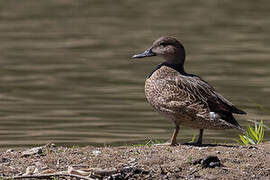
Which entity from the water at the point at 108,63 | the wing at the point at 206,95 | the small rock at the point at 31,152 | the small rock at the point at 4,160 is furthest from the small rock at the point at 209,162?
the water at the point at 108,63

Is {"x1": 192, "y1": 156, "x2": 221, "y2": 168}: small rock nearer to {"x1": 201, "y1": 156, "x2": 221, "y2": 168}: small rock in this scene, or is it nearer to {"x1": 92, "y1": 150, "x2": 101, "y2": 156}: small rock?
{"x1": 201, "y1": 156, "x2": 221, "y2": 168}: small rock

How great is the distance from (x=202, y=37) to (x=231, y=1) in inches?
195

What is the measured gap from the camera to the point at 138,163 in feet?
23.0

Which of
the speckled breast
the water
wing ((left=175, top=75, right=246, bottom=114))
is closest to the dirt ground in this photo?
the speckled breast

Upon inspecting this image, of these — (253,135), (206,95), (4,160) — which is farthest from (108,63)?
(4,160)

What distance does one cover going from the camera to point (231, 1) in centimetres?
2275

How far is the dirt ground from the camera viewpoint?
22.1 feet

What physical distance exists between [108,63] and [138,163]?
8.42 meters

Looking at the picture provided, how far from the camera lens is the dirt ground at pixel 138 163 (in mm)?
6734

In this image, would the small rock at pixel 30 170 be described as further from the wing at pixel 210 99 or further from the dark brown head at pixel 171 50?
the dark brown head at pixel 171 50

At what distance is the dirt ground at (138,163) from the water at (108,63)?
6.86 ft

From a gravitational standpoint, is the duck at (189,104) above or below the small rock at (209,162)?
Result: above

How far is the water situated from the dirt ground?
2092 millimetres

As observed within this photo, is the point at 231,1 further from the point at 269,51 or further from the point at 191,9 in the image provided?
→ the point at 269,51
